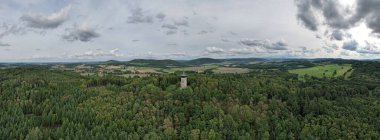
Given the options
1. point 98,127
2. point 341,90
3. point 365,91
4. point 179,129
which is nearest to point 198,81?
point 179,129

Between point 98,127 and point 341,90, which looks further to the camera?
point 341,90

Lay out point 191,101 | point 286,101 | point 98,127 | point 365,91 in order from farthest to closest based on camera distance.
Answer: point 365,91 < point 286,101 < point 191,101 < point 98,127

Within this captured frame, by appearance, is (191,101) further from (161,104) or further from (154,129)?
(154,129)

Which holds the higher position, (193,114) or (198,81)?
(198,81)

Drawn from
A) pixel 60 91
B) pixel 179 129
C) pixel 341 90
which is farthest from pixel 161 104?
pixel 341 90

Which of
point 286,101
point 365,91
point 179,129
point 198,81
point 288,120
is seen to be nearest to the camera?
point 179,129

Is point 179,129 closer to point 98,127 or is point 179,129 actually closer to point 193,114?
point 193,114
